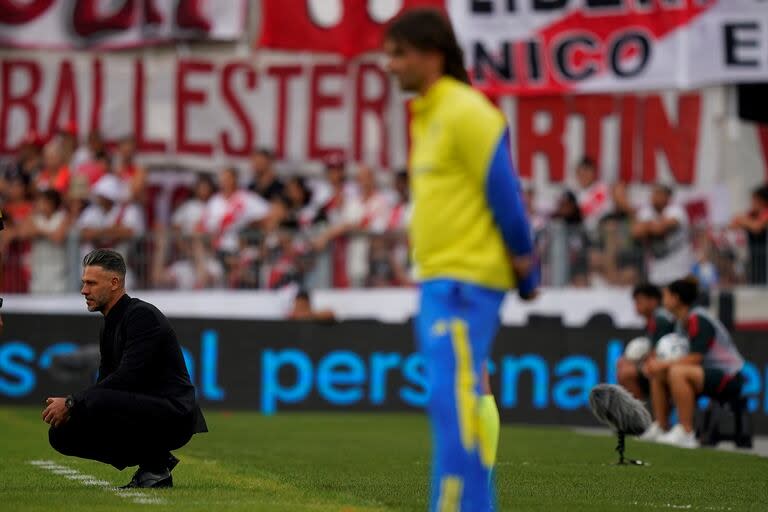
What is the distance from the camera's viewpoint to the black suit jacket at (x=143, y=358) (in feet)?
34.3

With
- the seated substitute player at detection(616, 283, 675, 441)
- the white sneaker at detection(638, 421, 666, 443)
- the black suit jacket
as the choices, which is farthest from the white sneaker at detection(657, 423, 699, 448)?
the black suit jacket

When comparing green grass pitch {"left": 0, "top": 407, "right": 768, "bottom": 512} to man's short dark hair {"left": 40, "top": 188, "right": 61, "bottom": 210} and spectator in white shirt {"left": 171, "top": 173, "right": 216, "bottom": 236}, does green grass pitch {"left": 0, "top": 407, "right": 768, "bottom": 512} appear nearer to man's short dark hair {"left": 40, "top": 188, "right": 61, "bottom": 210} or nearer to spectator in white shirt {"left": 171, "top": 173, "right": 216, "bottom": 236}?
man's short dark hair {"left": 40, "top": 188, "right": 61, "bottom": 210}

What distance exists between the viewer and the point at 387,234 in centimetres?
2266

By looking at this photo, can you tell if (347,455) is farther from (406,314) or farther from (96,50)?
(96,50)

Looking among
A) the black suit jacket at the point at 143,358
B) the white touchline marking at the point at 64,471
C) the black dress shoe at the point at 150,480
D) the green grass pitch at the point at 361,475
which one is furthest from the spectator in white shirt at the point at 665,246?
the black suit jacket at the point at 143,358

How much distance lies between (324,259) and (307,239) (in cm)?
35

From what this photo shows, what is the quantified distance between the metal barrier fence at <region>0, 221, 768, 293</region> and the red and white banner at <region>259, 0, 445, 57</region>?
14.3ft

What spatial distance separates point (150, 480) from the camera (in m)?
10.9

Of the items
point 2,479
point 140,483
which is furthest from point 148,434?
point 2,479

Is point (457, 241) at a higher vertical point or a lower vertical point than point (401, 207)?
lower

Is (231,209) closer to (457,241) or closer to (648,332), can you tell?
(648,332)

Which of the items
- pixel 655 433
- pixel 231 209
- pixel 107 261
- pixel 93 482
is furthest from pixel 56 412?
pixel 231 209

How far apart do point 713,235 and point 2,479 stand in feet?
40.6

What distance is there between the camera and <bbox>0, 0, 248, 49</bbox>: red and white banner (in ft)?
86.1
